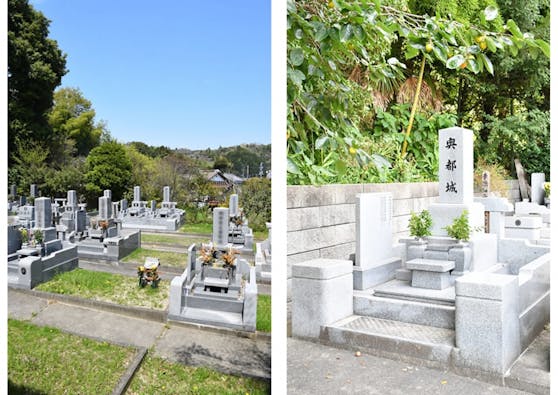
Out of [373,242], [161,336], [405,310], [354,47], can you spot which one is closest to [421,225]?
[373,242]

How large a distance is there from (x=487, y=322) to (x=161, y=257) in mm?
1507

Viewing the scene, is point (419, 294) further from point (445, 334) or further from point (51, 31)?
point (51, 31)

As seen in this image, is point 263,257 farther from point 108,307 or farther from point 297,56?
point 297,56

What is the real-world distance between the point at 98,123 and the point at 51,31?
0.38 metres

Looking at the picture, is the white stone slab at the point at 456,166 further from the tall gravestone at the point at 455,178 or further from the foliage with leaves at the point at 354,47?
the foliage with leaves at the point at 354,47

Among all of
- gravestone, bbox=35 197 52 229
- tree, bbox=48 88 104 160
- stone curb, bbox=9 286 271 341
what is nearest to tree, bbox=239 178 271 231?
stone curb, bbox=9 286 271 341

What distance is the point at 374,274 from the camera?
3.39 meters

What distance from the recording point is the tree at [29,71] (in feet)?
6.29

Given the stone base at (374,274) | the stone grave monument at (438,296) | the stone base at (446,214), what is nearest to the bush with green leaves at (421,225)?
the stone grave monument at (438,296)

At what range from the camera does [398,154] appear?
5496 mm

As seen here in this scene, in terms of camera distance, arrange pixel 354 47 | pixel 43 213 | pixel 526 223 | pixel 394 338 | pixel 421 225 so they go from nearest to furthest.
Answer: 1. pixel 354 47
2. pixel 43 213
3. pixel 394 338
4. pixel 421 225
5. pixel 526 223

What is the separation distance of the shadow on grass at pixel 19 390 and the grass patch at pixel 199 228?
75cm

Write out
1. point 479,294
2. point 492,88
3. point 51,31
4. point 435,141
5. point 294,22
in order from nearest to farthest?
1. point 294,22
2. point 51,31
3. point 479,294
4. point 435,141
5. point 492,88

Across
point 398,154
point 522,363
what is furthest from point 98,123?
point 398,154
